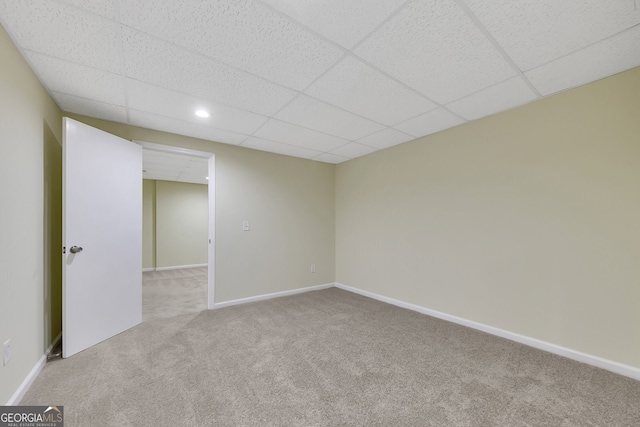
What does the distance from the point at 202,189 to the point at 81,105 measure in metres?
4.79

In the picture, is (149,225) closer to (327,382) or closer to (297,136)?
(297,136)

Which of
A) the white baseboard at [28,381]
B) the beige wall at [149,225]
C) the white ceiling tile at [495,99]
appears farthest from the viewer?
the beige wall at [149,225]

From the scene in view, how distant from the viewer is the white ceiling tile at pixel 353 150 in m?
3.62

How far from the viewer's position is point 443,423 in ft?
Answer: 4.58

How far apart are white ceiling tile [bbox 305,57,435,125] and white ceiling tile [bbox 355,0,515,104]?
10 centimetres

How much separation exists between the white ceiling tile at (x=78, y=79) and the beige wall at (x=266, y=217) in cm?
70

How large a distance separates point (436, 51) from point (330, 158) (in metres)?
2.74

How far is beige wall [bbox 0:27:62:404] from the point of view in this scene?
143 cm

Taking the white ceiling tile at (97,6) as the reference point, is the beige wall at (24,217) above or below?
below

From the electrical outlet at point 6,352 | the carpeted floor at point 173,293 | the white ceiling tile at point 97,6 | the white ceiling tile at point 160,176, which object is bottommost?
the carpeted floor at point 173,293

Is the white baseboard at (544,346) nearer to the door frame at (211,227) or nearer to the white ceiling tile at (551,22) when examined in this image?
the white ceiling tile at (551,22)

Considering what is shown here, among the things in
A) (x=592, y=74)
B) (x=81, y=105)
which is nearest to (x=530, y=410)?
(x=592, y=74)

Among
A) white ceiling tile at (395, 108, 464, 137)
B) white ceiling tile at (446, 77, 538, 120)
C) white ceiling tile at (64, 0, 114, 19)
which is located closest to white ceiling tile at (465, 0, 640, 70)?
white ceiling tile at (446, 77, 538, 120)

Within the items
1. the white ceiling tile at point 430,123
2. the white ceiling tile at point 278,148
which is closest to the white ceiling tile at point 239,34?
the white ceiling tile at point 430,123
